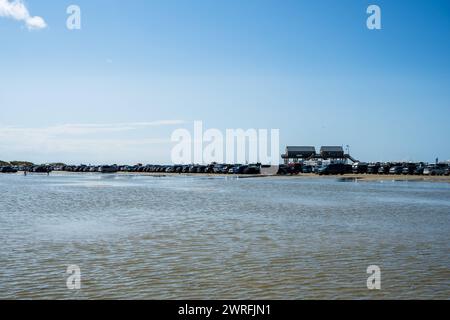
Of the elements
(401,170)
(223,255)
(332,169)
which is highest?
(332,169)

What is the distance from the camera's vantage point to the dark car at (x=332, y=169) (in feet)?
351

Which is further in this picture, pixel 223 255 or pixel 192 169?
pixel 192 169

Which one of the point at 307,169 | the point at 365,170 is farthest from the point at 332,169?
the point at 307,169

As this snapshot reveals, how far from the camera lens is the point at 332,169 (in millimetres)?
109562

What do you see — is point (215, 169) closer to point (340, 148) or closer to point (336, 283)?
point (340, 148)

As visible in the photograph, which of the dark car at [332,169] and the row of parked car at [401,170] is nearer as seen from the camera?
the row of parked car at [401,170]

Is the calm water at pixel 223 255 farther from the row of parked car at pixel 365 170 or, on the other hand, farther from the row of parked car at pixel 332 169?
the row of parked car at pixel 332 169

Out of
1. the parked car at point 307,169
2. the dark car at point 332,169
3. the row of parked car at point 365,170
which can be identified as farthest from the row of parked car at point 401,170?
the parked car at point 307,169

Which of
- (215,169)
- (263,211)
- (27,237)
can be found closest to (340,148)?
(215,169)

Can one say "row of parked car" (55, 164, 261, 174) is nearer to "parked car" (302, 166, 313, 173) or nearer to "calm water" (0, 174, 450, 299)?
"parked car" (302, 166, 313, 173)

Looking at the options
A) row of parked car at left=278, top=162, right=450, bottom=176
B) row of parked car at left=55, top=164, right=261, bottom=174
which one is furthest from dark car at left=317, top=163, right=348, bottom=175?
row of parked car at left=55, top=164, right=261, bottom=174

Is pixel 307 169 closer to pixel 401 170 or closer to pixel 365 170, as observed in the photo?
pixel 365 170

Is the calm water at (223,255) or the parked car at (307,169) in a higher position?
the parked car at (307,169)
